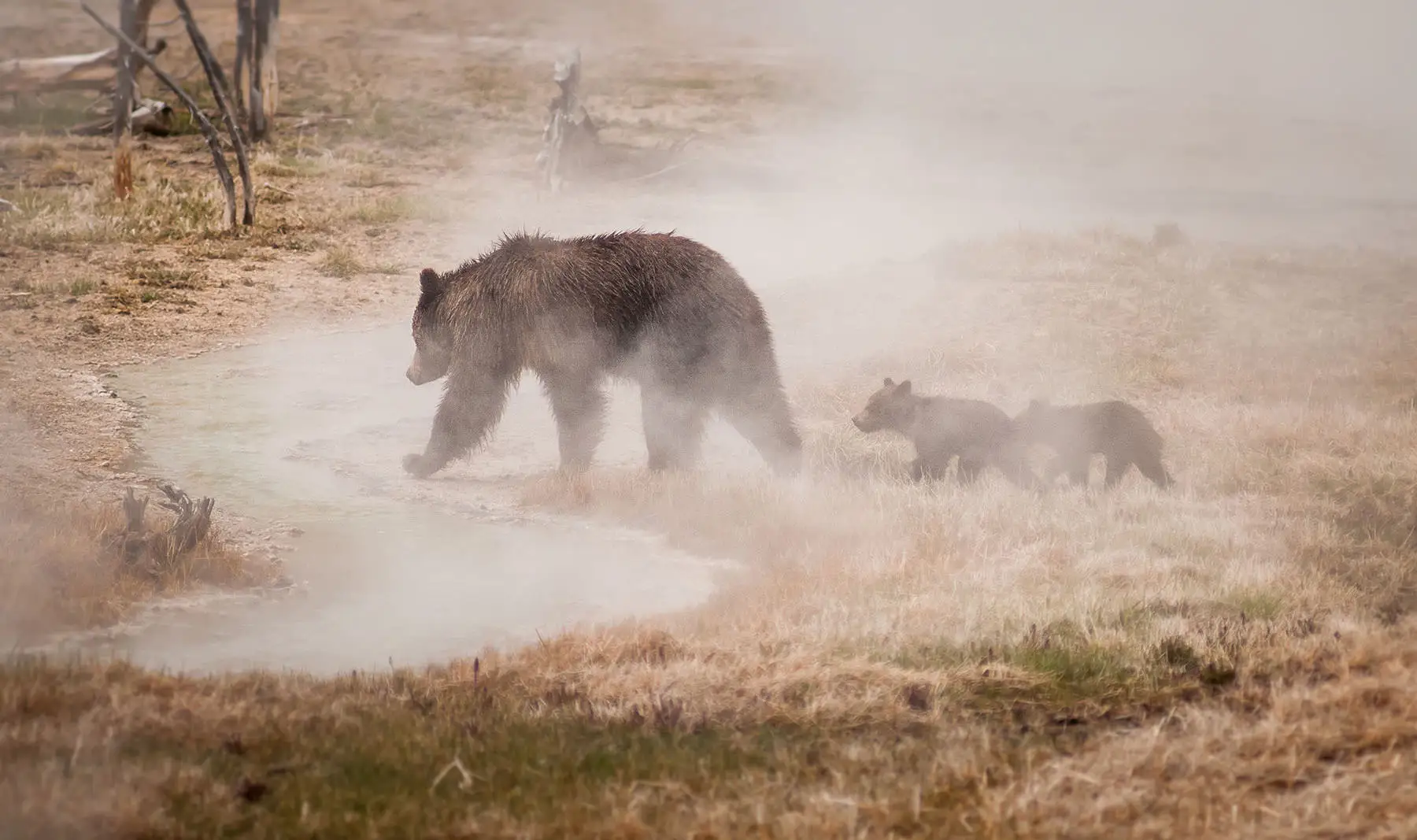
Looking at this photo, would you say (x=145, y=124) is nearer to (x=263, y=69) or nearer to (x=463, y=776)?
(x=263, y=69)

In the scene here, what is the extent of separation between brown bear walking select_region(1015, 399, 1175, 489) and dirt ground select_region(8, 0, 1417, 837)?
1.00 ft

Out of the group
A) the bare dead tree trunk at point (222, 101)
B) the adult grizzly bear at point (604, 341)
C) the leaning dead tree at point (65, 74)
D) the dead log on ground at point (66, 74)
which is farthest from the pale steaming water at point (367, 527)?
the dead log on ground at point (66, 74)

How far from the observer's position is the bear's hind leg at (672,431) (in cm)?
901

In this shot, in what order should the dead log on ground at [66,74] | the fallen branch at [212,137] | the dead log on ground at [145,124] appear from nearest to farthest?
the fallen branch at [212,137] → the dead log on ground at [145,124] → the dead log on ground at [66,74]

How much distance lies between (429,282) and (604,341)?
48.3 inches

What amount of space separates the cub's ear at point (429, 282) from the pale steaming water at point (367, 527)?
1108 millimetres

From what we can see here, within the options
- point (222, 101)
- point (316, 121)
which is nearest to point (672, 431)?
point (222, 101)

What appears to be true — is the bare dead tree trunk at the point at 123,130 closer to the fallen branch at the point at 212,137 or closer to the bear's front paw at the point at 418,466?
the fallen branch at the point at 212,137

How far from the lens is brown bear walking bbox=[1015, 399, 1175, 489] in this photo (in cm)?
859

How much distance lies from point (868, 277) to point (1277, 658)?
34.0 feet

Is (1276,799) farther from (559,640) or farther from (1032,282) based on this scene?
(1032,282)

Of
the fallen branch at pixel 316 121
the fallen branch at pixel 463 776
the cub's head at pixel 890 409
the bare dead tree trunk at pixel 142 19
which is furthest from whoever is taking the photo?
the fallen branch at pixel 316 121

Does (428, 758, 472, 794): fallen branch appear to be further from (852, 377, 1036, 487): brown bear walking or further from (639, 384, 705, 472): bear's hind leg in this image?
(852, 377, 1036, 487): brown bear walking

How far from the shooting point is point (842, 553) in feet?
24.5
